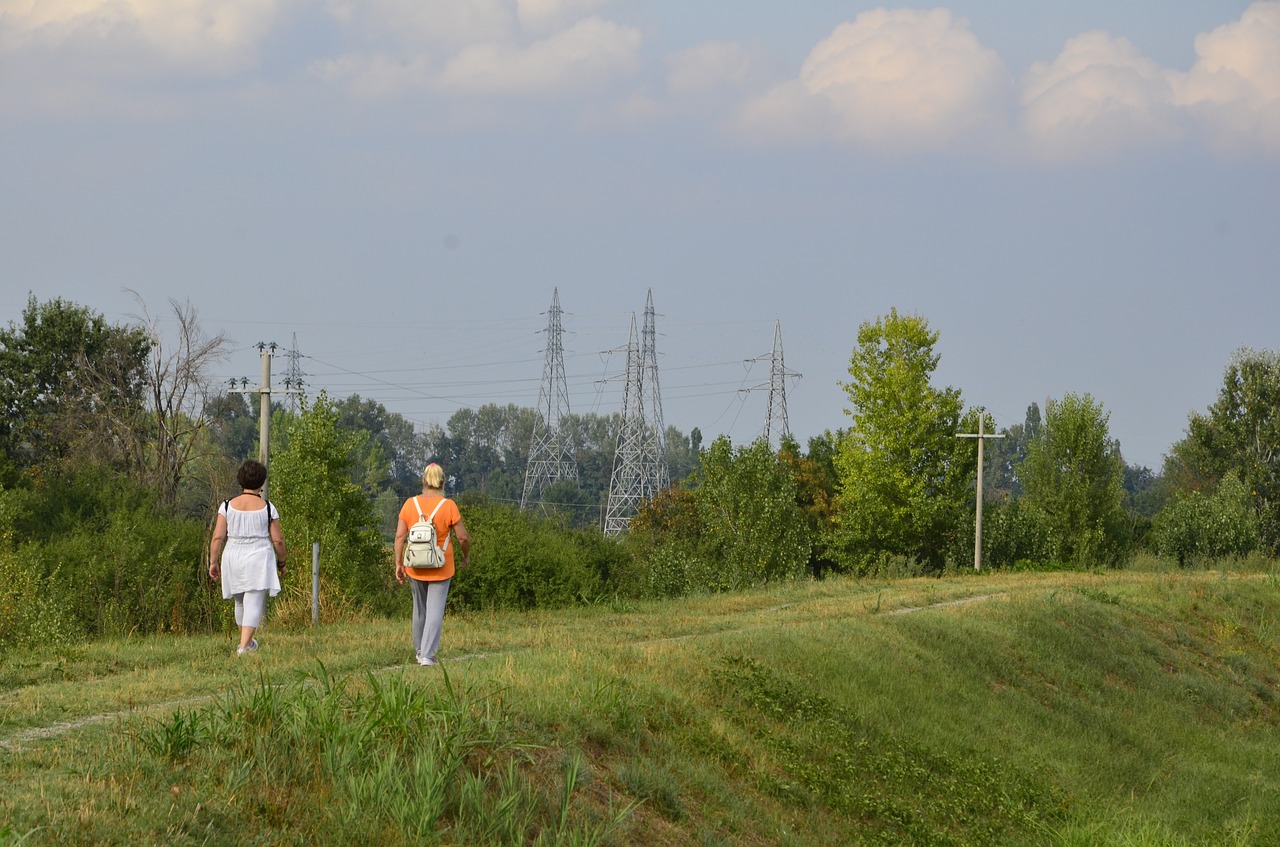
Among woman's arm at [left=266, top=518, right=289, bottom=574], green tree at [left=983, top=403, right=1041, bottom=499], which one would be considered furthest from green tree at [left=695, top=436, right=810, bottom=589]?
green tree at [left=983, top=403, right=1041, bottom=499]

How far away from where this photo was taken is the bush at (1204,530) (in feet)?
184

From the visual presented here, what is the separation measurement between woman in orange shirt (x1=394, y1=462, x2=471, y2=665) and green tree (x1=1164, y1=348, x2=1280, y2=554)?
2653 inches

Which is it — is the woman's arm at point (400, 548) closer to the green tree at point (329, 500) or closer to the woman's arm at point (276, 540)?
the woman's arm at point (276, 540)

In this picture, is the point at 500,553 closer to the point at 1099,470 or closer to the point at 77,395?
the point at 77,395

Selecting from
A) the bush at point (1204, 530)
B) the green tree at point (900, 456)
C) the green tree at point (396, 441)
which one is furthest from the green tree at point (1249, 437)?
the green tree at point (396, 441)

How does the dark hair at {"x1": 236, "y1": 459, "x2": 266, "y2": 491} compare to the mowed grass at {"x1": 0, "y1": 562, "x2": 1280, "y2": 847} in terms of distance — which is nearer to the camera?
the mowed grass at {"x1": 0, "y1": 562, "x2": 1280, "y2": 847}

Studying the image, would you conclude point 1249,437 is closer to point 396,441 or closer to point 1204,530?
point 1204,530

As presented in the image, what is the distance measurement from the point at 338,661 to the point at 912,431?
41.4 metres

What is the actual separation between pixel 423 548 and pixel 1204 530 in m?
52.8

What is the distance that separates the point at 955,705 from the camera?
14.5 meters

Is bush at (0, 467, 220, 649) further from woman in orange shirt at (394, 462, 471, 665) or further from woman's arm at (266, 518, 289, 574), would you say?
woman in orange shirt at (394, 462, 471, 665)

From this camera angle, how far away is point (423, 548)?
36.2ft

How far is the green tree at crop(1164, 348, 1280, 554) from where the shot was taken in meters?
70.8

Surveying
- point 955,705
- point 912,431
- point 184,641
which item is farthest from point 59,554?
point 912,431
